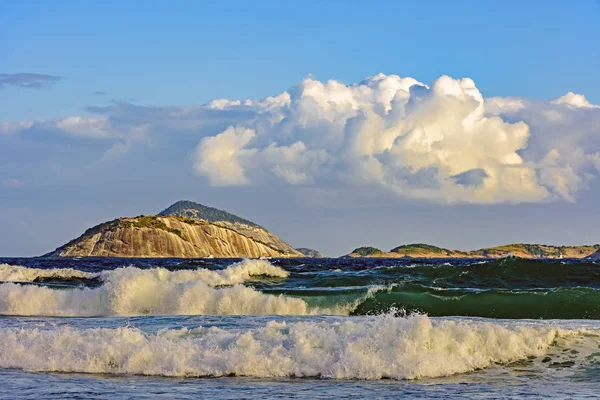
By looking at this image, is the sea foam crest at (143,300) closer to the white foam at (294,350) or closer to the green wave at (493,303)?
the green wave at (493,303)

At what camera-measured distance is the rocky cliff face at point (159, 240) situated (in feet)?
477

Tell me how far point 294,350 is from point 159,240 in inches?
5227

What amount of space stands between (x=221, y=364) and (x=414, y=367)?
3604 mm

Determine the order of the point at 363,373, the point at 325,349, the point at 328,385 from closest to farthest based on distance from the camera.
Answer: the point at 328,385
the point at 363,373
the point at 325,349

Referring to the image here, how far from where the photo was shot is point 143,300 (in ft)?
92.6

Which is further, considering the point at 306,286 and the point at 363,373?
the point at 306,286

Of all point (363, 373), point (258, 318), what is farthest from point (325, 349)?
point (258, 318)

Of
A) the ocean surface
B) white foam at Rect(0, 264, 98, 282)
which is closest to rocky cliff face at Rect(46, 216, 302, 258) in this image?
white foam at Rect(0, 264, 98, 282)

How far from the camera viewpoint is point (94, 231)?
160 metres

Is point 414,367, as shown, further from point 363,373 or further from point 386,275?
point 386,275

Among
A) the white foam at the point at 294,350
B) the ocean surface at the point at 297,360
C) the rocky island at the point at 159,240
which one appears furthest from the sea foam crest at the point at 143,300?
the rocky island at the point at 159,240

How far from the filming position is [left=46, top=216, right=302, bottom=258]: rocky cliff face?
477 feet

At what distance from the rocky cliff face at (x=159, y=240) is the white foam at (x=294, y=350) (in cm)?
12801

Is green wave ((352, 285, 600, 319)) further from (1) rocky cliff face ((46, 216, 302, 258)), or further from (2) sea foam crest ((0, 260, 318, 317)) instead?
(1) rocky cliff face ((46, 216, 302, 258))
